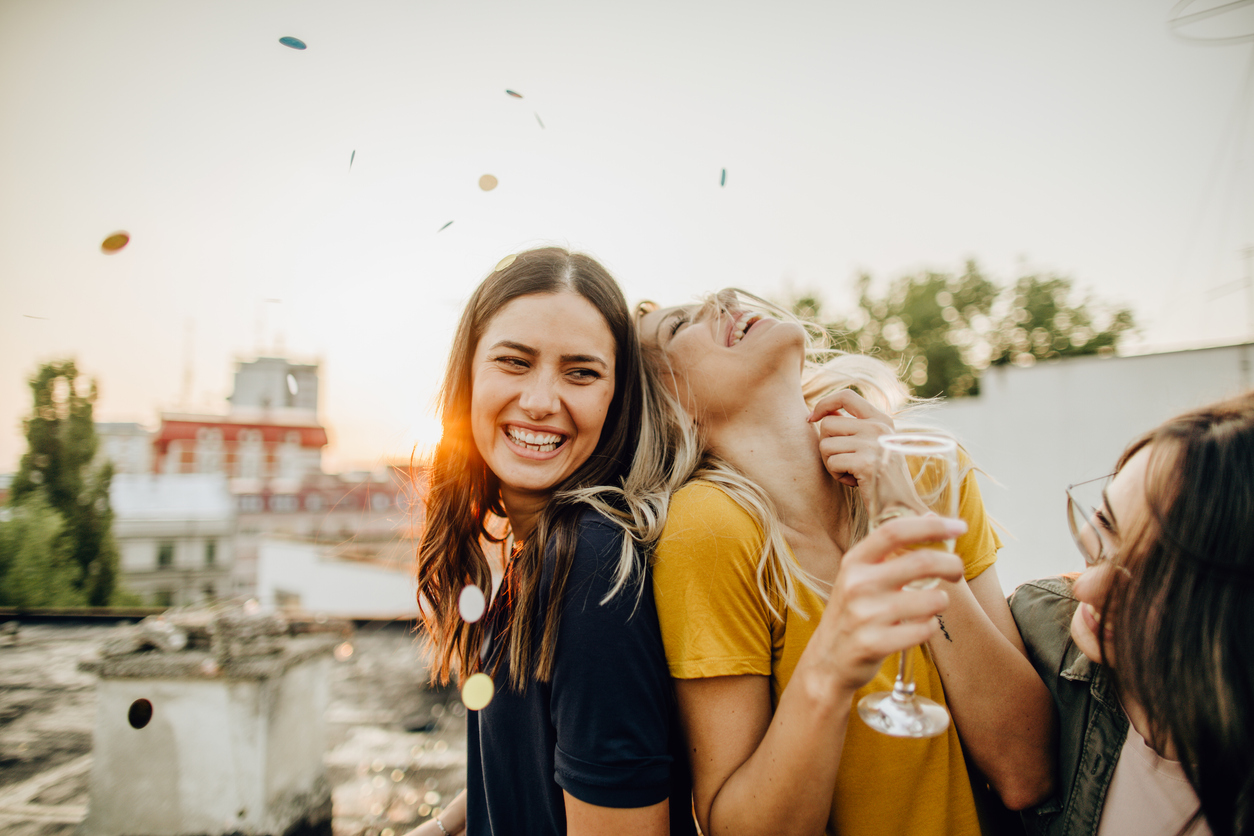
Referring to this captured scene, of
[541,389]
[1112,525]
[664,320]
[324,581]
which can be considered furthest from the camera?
[324,581]

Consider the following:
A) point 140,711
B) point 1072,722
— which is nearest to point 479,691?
point 1072,722

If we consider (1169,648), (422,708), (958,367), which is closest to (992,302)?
(958,367)

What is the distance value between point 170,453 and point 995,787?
53.7 metres

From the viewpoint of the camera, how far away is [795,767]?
1.23 meters

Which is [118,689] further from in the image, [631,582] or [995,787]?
[995,787]

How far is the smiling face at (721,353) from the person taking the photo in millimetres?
2156

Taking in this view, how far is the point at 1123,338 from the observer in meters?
30.7

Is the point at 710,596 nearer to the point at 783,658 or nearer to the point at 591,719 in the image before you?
the point at 783,658

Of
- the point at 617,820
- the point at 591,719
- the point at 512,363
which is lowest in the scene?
the point at 617,820

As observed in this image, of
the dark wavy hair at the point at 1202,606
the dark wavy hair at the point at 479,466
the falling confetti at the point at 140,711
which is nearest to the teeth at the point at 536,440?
the dark wavy hair at the point at 479,466

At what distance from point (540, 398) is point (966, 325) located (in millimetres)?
38943

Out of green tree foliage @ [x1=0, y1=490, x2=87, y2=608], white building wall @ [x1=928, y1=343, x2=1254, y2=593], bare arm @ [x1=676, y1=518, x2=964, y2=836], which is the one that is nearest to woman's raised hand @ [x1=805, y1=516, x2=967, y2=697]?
bare arm @ [x1=676, y1=518, x2=964, y2=836]

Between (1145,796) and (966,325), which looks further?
(966,325)

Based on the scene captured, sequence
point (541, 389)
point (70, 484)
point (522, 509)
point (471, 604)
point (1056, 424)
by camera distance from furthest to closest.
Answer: point (70, 484), point (1056, 424), point (522, 509), point (471, 604), point (541, 389)
